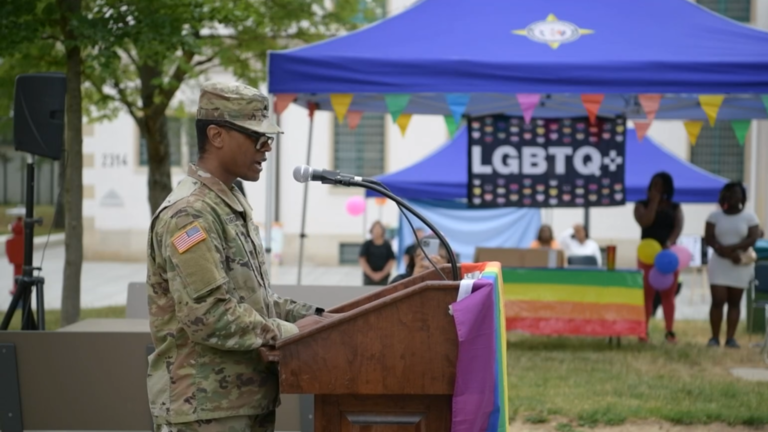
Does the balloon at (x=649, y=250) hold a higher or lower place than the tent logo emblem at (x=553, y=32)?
lower

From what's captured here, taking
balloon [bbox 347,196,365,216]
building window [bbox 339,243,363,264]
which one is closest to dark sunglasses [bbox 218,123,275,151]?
balloon [bbox 347,196,365,216]

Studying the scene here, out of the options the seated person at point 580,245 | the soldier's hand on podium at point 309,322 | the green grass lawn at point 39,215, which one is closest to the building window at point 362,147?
the green grass lawn at point 39,215

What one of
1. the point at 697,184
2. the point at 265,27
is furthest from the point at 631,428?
the point at 697,184

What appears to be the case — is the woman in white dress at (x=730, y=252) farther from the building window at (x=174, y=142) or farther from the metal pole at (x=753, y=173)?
the building window at (x=174, y=142)

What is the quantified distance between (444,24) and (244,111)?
19.6 feet

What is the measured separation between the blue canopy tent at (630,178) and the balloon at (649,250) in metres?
3.38

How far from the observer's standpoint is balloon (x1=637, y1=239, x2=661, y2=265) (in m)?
10.8

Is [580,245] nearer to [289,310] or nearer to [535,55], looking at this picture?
[535,55]

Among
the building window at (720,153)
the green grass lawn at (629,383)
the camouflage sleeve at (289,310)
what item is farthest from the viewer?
the building window at (720,153)

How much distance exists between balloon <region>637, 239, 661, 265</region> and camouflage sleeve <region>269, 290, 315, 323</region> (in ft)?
26.0

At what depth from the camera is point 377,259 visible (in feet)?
43.5

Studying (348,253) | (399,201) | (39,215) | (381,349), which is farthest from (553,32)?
(39,215)

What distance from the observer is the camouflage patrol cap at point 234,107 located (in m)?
3.08

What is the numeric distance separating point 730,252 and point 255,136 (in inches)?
338
